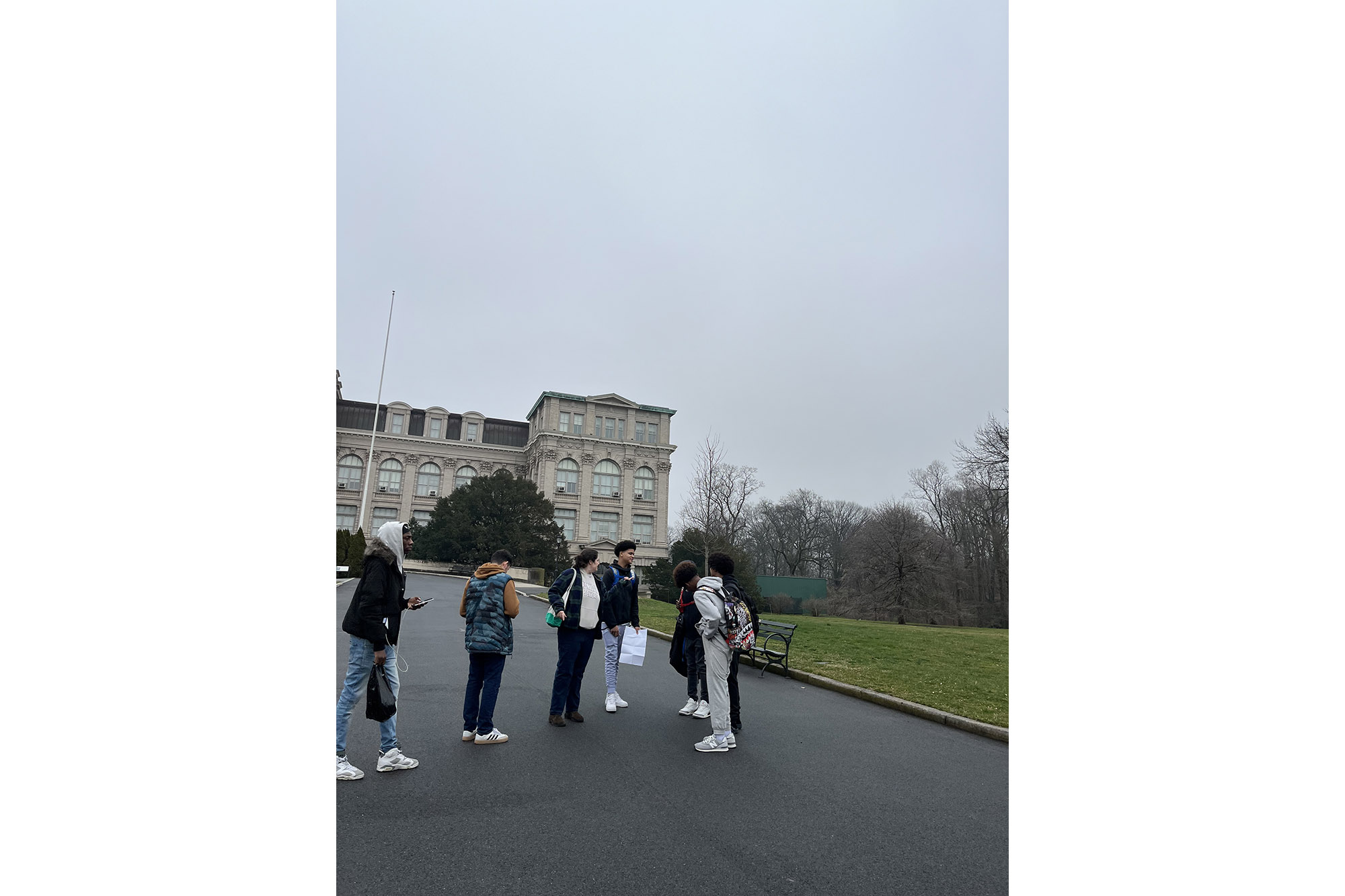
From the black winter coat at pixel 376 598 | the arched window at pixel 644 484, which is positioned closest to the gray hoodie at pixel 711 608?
the black winter coat at pixel 376 598

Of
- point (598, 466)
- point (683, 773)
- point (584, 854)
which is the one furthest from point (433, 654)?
point (598, 466)

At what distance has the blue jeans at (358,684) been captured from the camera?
18.2ft

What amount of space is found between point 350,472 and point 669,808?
68974 millimetres

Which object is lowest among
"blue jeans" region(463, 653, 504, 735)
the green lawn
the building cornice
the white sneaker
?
A: the green lawn

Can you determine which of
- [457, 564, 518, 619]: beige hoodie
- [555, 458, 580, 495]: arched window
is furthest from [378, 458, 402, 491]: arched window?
[457, 564, 518, 619]: beige hoodie

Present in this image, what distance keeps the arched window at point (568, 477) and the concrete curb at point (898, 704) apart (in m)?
54.5

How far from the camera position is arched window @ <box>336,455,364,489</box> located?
217 ft

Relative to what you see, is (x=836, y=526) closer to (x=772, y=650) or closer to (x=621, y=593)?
(x=772, y=650)

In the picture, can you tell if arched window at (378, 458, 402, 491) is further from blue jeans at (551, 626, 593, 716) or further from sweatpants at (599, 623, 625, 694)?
blue jeans at (551, 626, 593, 716)

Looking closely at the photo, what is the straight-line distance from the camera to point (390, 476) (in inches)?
2653

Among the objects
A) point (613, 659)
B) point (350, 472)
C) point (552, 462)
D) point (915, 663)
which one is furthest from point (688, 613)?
point (350, 472)

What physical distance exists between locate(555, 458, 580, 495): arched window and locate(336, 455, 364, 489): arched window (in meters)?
19.2

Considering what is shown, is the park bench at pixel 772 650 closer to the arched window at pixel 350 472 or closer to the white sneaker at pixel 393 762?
the white sneaker at pixel 393 762

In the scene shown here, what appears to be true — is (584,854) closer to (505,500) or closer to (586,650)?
(586,650)
